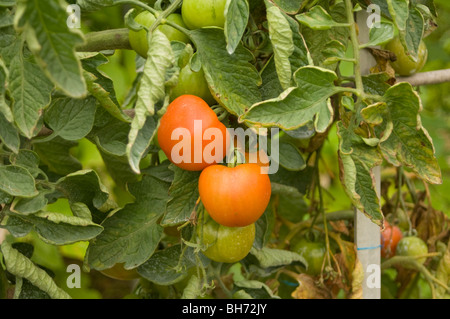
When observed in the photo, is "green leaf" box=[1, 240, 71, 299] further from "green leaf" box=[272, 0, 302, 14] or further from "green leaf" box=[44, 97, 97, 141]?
"green leaf" box=[272, 0, 302, 14]

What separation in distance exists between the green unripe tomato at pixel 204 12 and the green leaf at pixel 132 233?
0.72 feet

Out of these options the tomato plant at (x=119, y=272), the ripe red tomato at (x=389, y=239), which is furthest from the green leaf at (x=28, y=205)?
the ripe red tomato at (x=389, y=239)

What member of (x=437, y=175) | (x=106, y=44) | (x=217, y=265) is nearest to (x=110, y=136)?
(x=106, y=44)

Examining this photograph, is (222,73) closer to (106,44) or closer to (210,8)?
(210,8)

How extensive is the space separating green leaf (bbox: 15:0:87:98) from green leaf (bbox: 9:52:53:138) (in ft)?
0.49

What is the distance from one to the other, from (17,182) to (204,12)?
27 cm

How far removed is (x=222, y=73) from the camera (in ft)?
1.97

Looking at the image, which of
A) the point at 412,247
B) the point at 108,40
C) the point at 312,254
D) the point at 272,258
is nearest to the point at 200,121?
the point at 108,40

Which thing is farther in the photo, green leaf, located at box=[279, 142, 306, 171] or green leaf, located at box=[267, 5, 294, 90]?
green leaf, located at box=[279, 142, 306, 171]

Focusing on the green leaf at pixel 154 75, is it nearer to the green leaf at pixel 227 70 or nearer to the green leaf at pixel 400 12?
the green leaf at pixel 227 70

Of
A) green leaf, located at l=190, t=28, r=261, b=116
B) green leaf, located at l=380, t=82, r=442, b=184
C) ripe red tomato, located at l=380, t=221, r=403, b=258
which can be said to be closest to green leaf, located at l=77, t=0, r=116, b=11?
green leaf, located at l=190, t=28, r=261, b=116

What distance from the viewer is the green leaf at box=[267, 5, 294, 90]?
557 mm

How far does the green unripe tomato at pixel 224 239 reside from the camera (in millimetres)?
632
